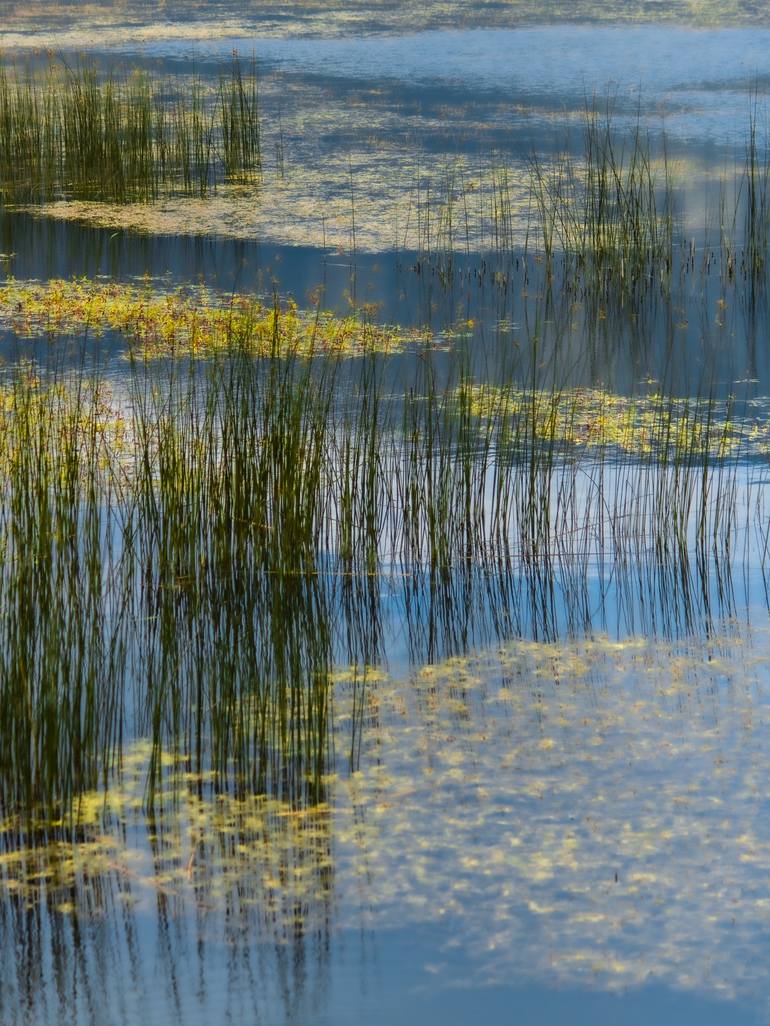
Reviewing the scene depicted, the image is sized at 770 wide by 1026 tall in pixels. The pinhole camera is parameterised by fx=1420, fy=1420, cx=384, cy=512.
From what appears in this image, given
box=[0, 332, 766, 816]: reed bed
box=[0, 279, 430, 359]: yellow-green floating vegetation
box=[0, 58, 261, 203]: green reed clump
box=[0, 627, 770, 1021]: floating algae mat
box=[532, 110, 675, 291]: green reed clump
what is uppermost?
box=[0, 58, 261, 203]: green reed clump

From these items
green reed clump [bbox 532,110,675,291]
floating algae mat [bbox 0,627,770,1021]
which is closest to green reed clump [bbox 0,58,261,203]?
green reed clump [bbox 532,110,675,291]

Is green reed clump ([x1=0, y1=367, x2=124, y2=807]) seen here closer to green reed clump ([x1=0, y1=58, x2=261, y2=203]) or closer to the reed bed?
the reed bed

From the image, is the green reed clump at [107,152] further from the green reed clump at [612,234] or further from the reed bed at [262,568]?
the reed bed at [262,568]

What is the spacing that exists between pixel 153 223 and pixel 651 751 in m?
5.57

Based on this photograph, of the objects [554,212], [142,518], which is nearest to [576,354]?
[554,212]

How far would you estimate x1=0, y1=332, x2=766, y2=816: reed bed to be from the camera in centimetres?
249

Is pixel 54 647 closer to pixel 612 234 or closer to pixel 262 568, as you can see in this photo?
pixel 262 568

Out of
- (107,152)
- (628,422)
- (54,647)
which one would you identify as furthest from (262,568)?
(107,152)

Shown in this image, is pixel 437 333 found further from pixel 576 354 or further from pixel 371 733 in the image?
pixel 371 733

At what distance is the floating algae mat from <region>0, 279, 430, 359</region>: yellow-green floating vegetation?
8.57 feet

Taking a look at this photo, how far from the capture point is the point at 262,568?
Answer: 3221mm

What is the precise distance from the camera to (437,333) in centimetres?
575

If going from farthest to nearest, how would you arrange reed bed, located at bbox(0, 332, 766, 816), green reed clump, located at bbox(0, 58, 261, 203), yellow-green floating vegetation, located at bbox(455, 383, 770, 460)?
1. green reed clump, located at bbox(0, 58, 261, 203)
2. yellow-green floating vegetation, located at bbox(455, 383, 770, 460)
3. reed bed, located at bbox(0, 332, 766, 816)

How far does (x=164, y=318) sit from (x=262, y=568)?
2.63 m
